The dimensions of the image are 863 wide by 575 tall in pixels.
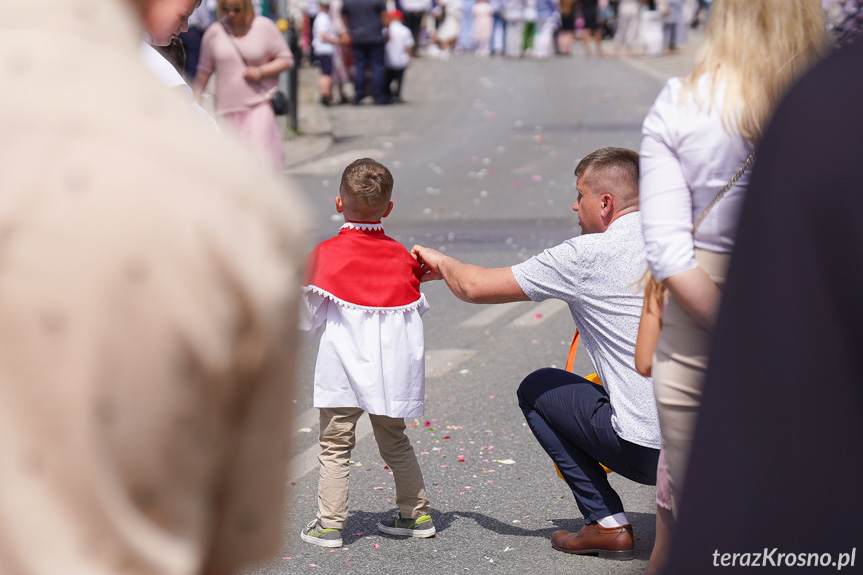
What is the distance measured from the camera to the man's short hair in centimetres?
364

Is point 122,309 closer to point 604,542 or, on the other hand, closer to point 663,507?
point 663,507

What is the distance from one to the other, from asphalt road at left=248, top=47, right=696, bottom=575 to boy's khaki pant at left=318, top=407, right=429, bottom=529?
0.43 ft

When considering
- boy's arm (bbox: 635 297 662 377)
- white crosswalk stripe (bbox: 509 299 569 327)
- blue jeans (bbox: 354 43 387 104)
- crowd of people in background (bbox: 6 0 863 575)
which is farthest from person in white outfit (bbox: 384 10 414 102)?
crowd of people in background (bbox: 6 0 863 575)

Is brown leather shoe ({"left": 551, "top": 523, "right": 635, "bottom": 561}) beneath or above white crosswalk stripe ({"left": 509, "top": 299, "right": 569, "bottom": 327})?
above

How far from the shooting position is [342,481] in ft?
13.1

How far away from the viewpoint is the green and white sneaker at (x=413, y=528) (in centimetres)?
409

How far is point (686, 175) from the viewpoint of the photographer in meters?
2.49

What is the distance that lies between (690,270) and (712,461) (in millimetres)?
1407

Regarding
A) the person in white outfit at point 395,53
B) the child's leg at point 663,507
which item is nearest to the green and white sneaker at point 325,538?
the child's leg at point 663,507

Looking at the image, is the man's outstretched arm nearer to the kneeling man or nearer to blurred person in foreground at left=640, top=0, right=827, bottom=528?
the kneeling man

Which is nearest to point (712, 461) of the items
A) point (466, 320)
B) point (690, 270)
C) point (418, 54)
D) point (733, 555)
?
point (733, 555)

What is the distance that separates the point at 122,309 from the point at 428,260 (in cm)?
314

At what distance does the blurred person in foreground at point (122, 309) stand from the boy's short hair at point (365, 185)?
9.80 feet

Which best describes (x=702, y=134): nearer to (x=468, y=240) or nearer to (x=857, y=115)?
(x=857, y=115)
